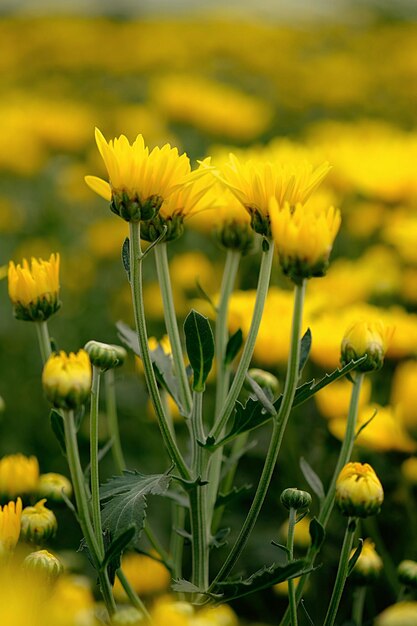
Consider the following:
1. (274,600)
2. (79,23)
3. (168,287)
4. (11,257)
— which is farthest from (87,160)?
(79,23)

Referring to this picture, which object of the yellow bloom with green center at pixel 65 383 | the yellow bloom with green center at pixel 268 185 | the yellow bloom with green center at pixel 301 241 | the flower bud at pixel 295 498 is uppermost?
the yellow bloom with green center at pixel 268 185

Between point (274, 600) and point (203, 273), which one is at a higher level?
point (203, 273)

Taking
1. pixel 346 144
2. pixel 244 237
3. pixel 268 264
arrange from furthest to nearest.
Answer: pixel 346 144, pixel 244 237, pixel 268 264

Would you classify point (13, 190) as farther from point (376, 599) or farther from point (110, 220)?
point (376, 599)

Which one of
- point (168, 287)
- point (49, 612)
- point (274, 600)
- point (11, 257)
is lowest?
point (274, 600)

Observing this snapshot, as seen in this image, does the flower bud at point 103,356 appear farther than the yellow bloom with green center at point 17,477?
No

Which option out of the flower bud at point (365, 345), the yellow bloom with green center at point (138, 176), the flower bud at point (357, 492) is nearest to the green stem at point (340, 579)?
the flower bud at point (357, 492)

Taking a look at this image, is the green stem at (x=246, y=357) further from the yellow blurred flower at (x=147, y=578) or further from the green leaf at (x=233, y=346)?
the yellow blurred flower at (x=147, y=578)
